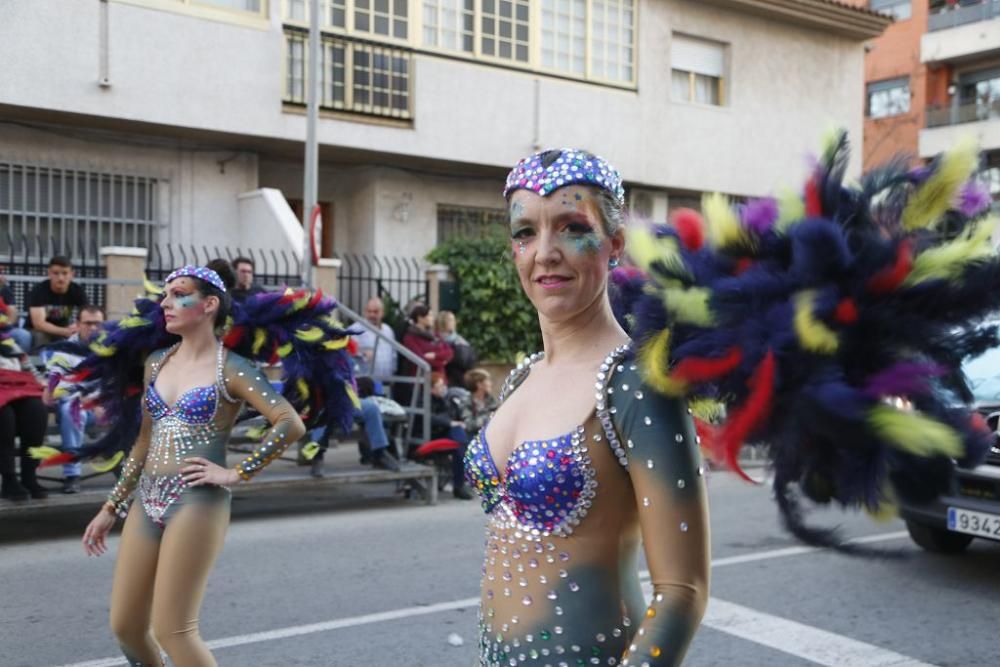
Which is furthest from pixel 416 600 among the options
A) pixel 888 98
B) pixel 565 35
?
pixel 888 98

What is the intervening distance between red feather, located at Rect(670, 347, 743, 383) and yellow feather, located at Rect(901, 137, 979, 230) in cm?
38

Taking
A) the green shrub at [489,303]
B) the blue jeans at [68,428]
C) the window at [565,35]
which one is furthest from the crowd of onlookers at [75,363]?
the window at [565,35]

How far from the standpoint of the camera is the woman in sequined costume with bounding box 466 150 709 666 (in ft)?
6.50

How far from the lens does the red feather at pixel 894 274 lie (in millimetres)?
1740

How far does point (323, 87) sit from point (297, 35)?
859 mm

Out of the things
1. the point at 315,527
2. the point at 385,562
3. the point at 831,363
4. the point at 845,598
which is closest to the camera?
the point at 831,363

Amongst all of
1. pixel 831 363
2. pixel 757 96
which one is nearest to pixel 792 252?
pixel 831 363

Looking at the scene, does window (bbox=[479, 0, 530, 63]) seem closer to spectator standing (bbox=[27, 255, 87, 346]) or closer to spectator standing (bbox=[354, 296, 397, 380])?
spectator standing (bbox=[354, 296, 397, 380])

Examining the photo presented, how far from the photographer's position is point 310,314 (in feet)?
17.8

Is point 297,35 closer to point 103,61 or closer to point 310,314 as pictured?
point 103,61

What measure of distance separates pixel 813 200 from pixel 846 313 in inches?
9.8

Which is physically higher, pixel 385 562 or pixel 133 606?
pixel 133 606

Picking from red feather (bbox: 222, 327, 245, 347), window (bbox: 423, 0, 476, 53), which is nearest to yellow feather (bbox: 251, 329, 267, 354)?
red feather (bbox: 222, 327, 245, 347)

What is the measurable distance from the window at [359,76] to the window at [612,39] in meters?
4.08
